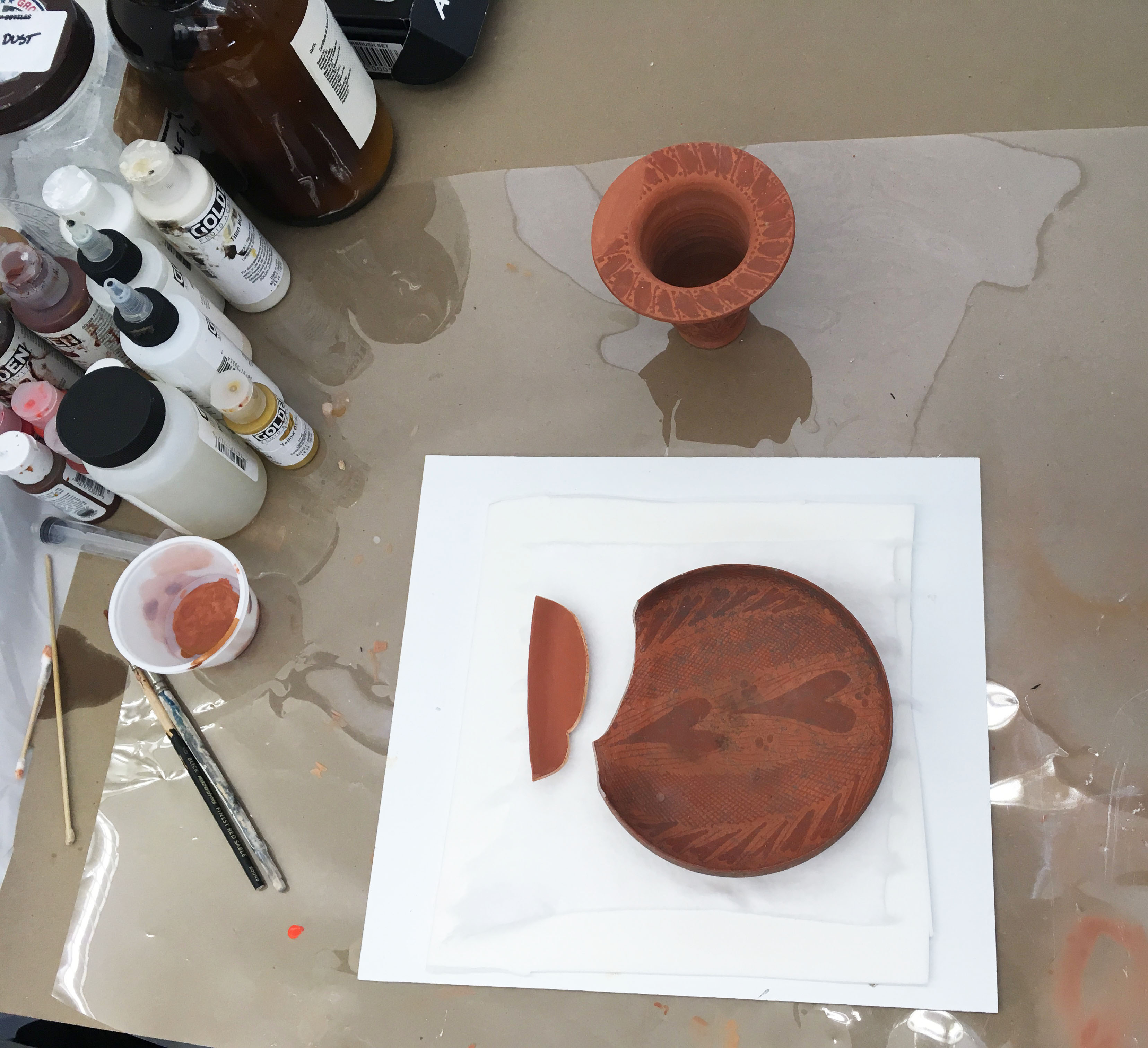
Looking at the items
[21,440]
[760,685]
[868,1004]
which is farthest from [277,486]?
[868,1004]

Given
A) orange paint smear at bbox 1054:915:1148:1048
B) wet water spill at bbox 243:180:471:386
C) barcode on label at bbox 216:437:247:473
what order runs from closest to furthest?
orange paint smear at bbox 1054:915:1148:1048 → barcode on label at bbox 216:437:247:473 → wet water spill at bbox 243:180:471:386

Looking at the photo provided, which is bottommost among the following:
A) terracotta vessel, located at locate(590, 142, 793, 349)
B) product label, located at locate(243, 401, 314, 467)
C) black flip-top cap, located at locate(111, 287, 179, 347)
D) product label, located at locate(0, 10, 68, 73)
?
product label, located at locate(243, 401, 314, 467)

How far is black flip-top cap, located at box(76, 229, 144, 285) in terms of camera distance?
21.3 inches

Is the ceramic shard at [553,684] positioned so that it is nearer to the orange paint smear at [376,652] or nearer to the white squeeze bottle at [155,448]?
the orange paint smear at [376,652]

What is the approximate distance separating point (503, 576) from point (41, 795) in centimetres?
39

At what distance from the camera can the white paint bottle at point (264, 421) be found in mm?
578

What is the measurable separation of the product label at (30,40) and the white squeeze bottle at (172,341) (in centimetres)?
17

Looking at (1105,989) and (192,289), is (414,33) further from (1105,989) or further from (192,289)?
(1105,989)

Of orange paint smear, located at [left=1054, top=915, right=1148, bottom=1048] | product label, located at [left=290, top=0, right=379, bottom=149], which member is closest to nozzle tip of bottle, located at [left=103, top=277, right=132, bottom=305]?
product label, located at [left=290, top=0, right=379, bottom=149]

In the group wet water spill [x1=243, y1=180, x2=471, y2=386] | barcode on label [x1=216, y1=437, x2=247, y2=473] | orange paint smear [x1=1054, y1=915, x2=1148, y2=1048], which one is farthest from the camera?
wet water spill [x1=243, y1=180, x2=471, y2=386]

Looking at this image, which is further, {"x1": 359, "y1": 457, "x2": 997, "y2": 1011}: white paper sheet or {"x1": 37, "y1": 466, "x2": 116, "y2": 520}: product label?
{"x1": 37, "y1": 466, "x2": 116, "y2": 520}: product label

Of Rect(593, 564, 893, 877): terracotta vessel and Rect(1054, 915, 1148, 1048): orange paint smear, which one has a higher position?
Rect(593, 564, 893, 877): terracotta vessel

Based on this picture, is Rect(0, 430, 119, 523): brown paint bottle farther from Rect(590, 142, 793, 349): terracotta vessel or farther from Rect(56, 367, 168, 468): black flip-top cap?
Rect(590, 142, 793, 349): terracotta vessel

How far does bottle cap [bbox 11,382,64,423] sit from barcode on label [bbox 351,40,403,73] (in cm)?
37
